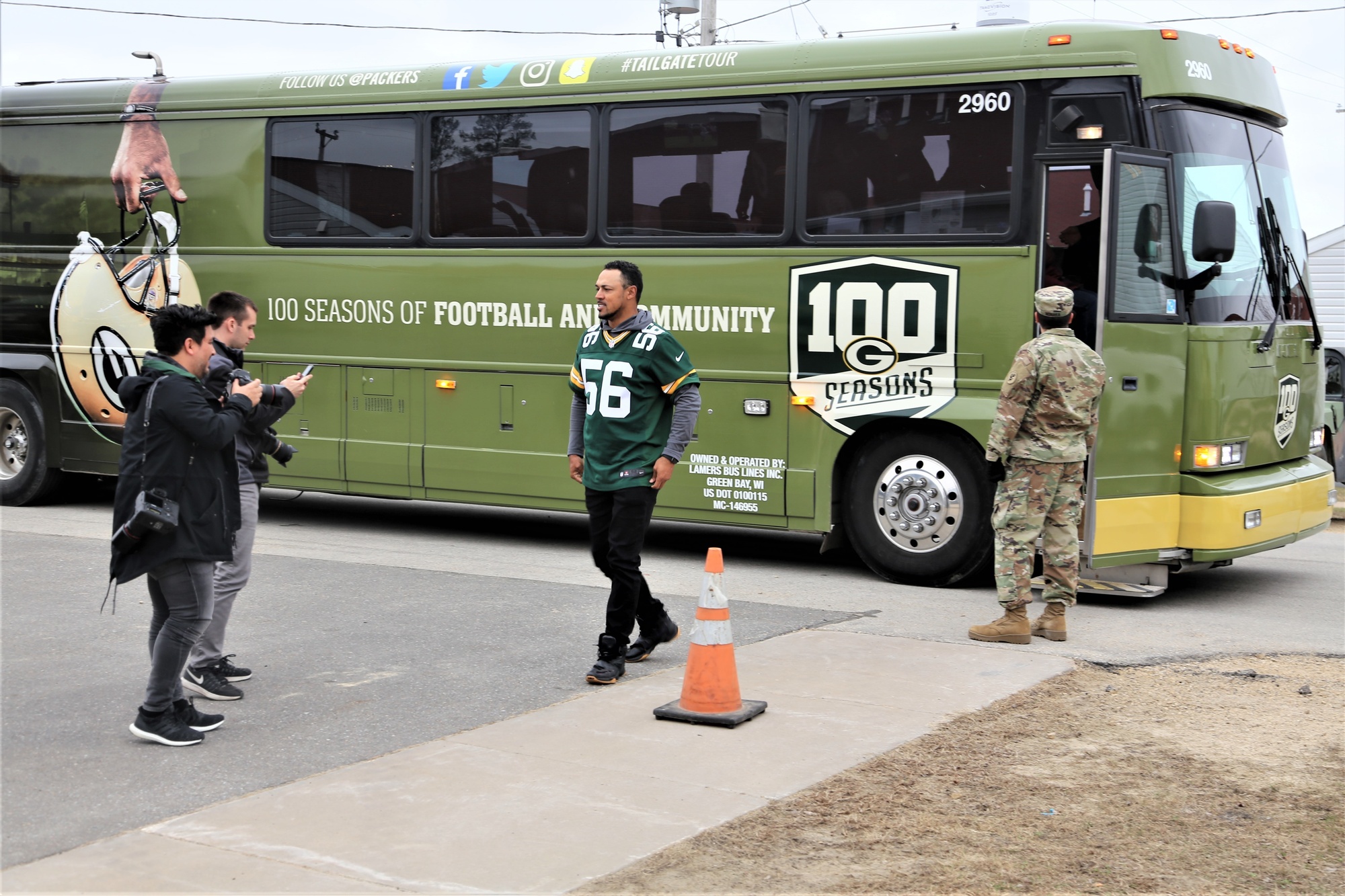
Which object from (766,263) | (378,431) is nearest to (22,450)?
(378,431)

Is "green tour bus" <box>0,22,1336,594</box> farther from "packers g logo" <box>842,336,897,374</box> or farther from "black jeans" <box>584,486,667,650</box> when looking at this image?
"black jeans" <box>584,486,667,650</box>

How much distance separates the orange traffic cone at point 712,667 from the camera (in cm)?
604

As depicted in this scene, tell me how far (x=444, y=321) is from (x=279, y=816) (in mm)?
7016

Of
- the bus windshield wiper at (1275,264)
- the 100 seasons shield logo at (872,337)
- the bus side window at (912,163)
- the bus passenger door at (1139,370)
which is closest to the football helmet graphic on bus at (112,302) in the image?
the 100 seasons shield logo at (872,337)

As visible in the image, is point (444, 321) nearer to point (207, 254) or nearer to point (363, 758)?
point (207, 254)

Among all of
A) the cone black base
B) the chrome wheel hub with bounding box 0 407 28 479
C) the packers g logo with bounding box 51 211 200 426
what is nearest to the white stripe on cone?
the cone black base

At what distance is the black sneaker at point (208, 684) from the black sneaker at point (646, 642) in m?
1.89

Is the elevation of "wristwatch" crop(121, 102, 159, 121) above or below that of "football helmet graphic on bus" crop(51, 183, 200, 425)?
above

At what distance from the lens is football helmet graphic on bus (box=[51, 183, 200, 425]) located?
1261 cm

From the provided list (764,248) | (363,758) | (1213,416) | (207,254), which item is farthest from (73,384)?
(1213,416)

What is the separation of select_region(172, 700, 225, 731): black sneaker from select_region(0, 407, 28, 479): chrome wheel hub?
8.62 metres

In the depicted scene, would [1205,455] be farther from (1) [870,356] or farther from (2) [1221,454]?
(1) [870,356]

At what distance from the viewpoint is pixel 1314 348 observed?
392 inches

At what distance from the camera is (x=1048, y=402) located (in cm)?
781
